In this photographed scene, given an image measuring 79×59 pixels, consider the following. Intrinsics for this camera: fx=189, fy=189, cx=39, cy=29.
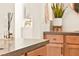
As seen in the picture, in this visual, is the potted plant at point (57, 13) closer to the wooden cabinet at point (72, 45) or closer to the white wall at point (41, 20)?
the white wall at point (41, 20)

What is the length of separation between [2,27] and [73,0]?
1.27 meters

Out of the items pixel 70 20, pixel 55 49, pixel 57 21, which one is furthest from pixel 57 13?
pixel 55 49

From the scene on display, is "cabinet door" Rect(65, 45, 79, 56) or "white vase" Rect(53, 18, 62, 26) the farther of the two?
"white vase" Rect(53, 18, 62, 26)

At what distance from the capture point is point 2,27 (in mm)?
1693

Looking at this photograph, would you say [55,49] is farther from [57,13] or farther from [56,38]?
[57,13]

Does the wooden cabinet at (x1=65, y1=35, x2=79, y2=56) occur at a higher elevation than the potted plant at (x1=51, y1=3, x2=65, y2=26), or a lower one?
lower

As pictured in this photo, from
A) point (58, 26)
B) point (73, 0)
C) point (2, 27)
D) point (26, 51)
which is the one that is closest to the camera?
point (73, 0)

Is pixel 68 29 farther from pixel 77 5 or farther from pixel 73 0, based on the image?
pixel 73 0

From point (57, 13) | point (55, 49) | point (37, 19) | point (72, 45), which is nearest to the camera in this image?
point (72, 45)

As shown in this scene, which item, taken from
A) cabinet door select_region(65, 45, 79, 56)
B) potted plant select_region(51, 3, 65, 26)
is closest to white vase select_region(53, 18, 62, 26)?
potted plant select_region(51, 3, 65, 26)

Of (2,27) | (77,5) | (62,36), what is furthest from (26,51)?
(77,5)

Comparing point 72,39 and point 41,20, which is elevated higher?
point 41,20

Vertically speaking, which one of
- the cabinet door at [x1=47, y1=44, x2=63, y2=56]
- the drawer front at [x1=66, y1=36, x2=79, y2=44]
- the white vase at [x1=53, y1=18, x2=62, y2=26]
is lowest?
the cabinet door at [x1=47, y1=44, x2=63, y2=56]

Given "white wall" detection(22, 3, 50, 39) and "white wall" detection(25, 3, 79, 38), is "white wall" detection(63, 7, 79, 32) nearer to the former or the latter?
"white wall" detection(25, 3, 79, 38)
